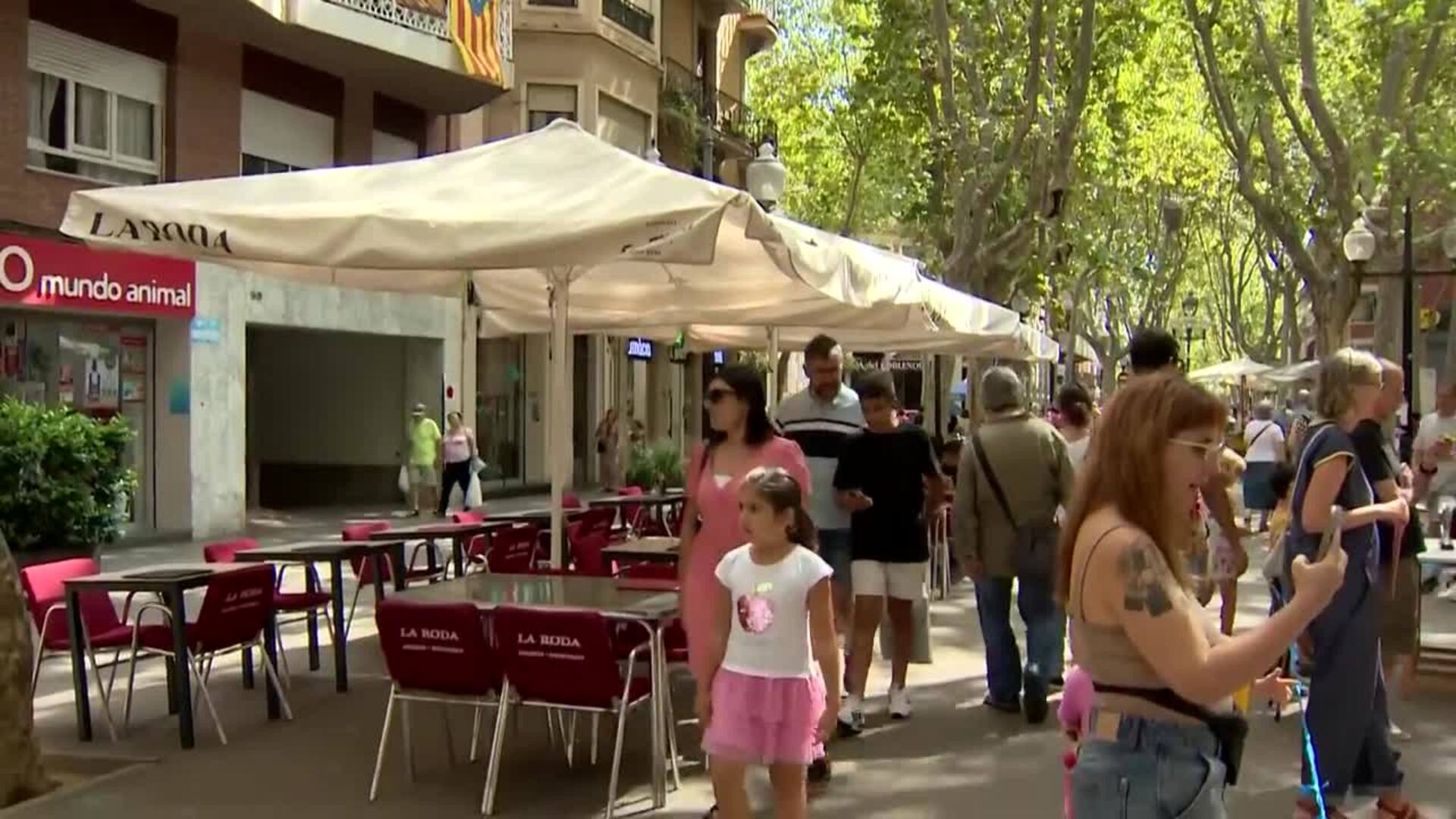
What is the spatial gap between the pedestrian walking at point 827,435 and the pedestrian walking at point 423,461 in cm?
1492

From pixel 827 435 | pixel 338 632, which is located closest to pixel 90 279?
pixel 338 632

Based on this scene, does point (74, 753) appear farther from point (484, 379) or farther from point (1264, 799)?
point (484, 379)

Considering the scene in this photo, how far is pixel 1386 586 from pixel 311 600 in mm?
6041

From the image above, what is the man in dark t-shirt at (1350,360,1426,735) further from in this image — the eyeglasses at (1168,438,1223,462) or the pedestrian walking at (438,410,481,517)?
the pedestrian walking at (438,410,481,517)

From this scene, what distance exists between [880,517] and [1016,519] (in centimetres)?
82

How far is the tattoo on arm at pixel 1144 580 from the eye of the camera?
285 centimetres

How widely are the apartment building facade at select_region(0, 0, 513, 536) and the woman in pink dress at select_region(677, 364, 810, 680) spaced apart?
1286cm

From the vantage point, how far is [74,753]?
284 inches

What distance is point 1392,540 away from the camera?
5891mm

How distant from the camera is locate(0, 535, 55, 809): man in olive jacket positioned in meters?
6.12

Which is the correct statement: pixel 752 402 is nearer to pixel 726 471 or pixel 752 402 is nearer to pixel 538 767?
pixel 726 471

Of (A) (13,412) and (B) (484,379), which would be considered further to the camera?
(B) (484,379)

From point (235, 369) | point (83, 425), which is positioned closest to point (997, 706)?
point (83, 425)

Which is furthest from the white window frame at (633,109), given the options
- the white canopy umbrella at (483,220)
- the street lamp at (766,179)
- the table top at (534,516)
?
the white canopy umbrella at (483,220)
